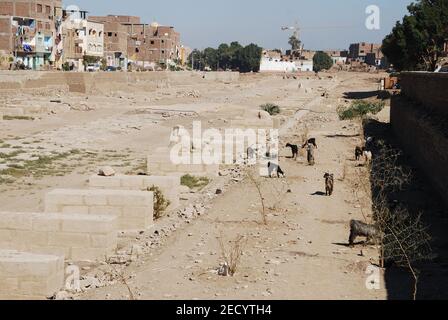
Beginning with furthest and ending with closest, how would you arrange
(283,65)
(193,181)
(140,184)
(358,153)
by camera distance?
(283,65) < (358,153) < (193,181) < (140,184)

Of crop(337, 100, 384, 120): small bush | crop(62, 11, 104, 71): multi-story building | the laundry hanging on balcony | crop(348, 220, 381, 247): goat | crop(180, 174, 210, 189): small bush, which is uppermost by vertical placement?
crop(62, 11, 104, 71): multi-story building

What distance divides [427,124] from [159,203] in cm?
882

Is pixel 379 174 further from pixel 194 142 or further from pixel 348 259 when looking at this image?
pixel 348 259

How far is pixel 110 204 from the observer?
12.7 meters

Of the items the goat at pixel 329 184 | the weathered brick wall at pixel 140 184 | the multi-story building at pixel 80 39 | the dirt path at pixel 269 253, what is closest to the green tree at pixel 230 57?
the multi-story building at pixel 80 39

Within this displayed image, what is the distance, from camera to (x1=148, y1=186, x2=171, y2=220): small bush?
13.8m

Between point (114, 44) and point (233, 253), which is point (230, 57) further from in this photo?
point (233, 253)

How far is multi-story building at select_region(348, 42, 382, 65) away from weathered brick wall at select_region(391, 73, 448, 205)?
473 ft

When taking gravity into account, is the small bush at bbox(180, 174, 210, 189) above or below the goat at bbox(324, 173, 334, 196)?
below

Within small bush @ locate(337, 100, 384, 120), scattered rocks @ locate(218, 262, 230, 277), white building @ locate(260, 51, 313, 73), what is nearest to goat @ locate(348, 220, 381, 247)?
scattered rocks @ locate(218, 262, 230, 277)

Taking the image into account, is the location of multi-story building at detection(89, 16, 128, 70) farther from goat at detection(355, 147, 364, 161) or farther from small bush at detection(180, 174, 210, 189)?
small bush at detection(180, 174, 210, 189)

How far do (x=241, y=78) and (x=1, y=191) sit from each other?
10756 cm

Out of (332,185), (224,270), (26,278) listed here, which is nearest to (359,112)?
(332,185)
